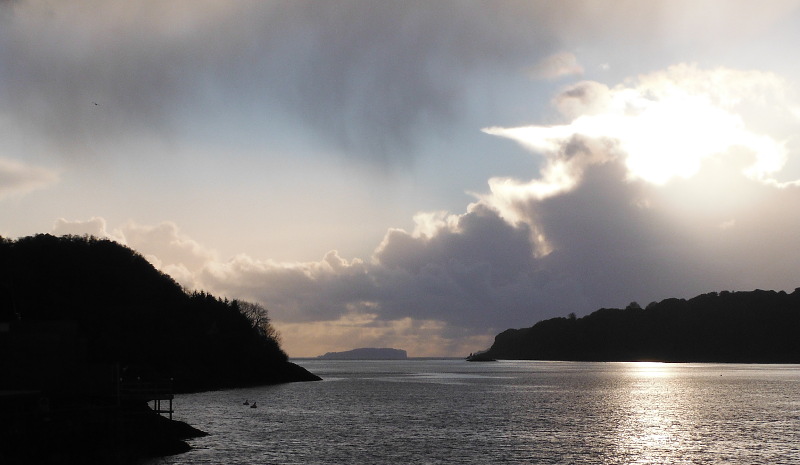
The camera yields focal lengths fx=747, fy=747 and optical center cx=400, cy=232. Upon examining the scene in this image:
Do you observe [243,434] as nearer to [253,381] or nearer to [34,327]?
[34,327]

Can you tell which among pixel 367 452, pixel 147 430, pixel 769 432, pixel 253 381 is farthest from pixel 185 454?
pixel 253 381

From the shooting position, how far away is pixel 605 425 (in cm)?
9388

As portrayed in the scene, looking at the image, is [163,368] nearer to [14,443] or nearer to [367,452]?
[367,452]

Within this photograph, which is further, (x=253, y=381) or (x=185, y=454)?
(x=253, y=381)

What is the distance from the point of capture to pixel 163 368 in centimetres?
16562

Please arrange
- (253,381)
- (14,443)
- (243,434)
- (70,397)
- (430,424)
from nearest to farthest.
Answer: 1. (14,443)
2. (70,397)
3. (243,434)
4. (430,424)
5. (253,381)

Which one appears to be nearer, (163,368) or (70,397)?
(70,397)

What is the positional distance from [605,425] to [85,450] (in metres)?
63.4


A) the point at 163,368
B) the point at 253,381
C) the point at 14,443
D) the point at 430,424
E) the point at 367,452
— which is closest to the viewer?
Result: the point at 14,443

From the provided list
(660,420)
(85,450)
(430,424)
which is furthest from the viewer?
(660,420)

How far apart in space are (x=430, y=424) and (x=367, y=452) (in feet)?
84.9

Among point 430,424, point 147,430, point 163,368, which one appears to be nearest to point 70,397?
point 147,430

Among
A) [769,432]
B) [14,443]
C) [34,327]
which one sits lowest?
[769,432]

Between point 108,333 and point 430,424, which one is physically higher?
point 108,333
